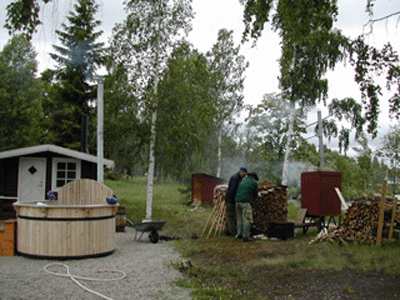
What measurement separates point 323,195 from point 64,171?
914 cm

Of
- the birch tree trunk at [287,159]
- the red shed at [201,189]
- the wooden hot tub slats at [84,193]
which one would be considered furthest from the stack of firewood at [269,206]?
the red shed at [201,189]

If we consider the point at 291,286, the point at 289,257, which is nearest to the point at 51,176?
the point at 289,257

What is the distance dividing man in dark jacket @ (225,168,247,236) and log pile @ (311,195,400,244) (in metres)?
2.55

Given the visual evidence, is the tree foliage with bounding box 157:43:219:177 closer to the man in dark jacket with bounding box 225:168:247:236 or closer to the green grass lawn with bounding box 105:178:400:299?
the man in dark jacket with bounding box 225:168:247:236

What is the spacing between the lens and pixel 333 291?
552cm

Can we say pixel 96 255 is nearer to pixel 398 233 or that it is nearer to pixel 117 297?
pixel 117 297

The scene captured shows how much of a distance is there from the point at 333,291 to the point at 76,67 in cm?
2090

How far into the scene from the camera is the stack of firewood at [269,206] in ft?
38.0

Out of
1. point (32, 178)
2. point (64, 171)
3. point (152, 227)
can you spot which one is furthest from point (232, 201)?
point (32, 178)

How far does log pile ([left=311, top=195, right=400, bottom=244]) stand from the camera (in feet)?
28.6

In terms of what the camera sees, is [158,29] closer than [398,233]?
No

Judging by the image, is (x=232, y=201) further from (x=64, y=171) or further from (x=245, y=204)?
(x=64, y=171)

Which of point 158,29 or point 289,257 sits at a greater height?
point 158,29

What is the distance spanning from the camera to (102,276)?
250 inches
